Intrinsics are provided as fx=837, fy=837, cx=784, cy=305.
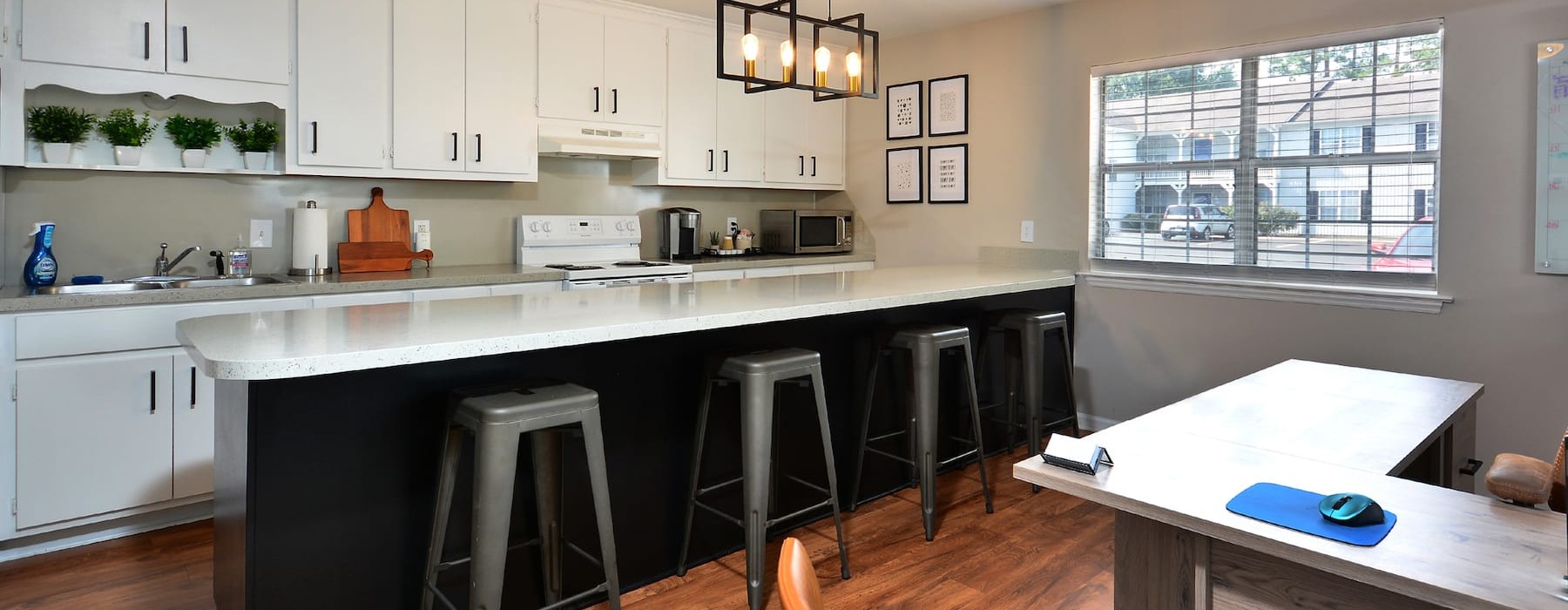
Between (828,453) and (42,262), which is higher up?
(42,262)

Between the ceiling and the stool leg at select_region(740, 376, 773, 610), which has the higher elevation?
the ceiling

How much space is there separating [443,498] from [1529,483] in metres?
2.07

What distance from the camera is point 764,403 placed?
7.86 ft

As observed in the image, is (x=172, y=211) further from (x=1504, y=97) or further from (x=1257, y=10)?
(x=1504, y=97)

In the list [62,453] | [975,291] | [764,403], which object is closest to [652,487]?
[764,403]

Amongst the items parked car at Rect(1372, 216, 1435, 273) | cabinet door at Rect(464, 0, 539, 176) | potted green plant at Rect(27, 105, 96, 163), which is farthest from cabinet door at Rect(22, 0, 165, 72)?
parked car at Rect(1372, 216, 1435, 273)

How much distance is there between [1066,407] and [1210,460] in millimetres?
2824

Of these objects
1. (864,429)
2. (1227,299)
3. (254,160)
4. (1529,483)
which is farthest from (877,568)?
(254,160)

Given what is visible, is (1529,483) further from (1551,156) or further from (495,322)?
(1551,156)

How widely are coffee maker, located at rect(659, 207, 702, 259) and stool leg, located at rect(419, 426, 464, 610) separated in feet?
9.88

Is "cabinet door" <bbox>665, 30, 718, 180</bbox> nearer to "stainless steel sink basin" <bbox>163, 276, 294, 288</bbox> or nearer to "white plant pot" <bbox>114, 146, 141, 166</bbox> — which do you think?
"stainless steel sink basin" <bbox>163, 276, 294, 288</bbox>

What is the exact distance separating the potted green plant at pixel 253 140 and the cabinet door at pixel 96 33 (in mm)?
365

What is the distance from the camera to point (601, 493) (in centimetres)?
202

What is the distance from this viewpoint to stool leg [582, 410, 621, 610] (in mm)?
1999
